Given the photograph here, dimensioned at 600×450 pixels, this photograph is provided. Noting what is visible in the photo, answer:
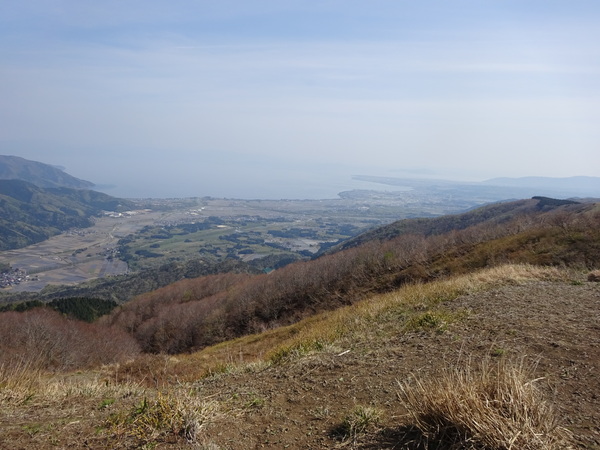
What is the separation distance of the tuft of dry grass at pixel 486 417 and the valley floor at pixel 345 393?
0.94 ft

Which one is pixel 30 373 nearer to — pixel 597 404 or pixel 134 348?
pixel 597 404

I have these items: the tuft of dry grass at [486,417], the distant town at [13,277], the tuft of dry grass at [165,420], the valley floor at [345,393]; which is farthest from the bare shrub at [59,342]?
the distant town at [13,277]

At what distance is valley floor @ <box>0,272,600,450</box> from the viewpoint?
3658 mm

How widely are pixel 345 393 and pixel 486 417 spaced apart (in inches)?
88.1

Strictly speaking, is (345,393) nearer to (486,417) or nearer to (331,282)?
(486,417)

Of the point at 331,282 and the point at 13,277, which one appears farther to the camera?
the point at 13,277

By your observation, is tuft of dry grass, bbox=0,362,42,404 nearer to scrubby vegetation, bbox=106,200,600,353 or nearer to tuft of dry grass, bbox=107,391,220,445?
tuft of dry grass, bbox=107,391,220,445

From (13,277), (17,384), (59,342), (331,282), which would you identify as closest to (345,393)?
(17,384)

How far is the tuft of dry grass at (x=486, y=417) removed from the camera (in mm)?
2855

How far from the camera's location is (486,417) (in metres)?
2.96

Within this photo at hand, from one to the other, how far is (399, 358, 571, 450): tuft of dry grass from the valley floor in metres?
0.29

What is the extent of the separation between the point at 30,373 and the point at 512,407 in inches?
257

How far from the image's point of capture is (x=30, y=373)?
5.84 m

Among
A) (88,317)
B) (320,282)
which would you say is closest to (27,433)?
(320,282)
